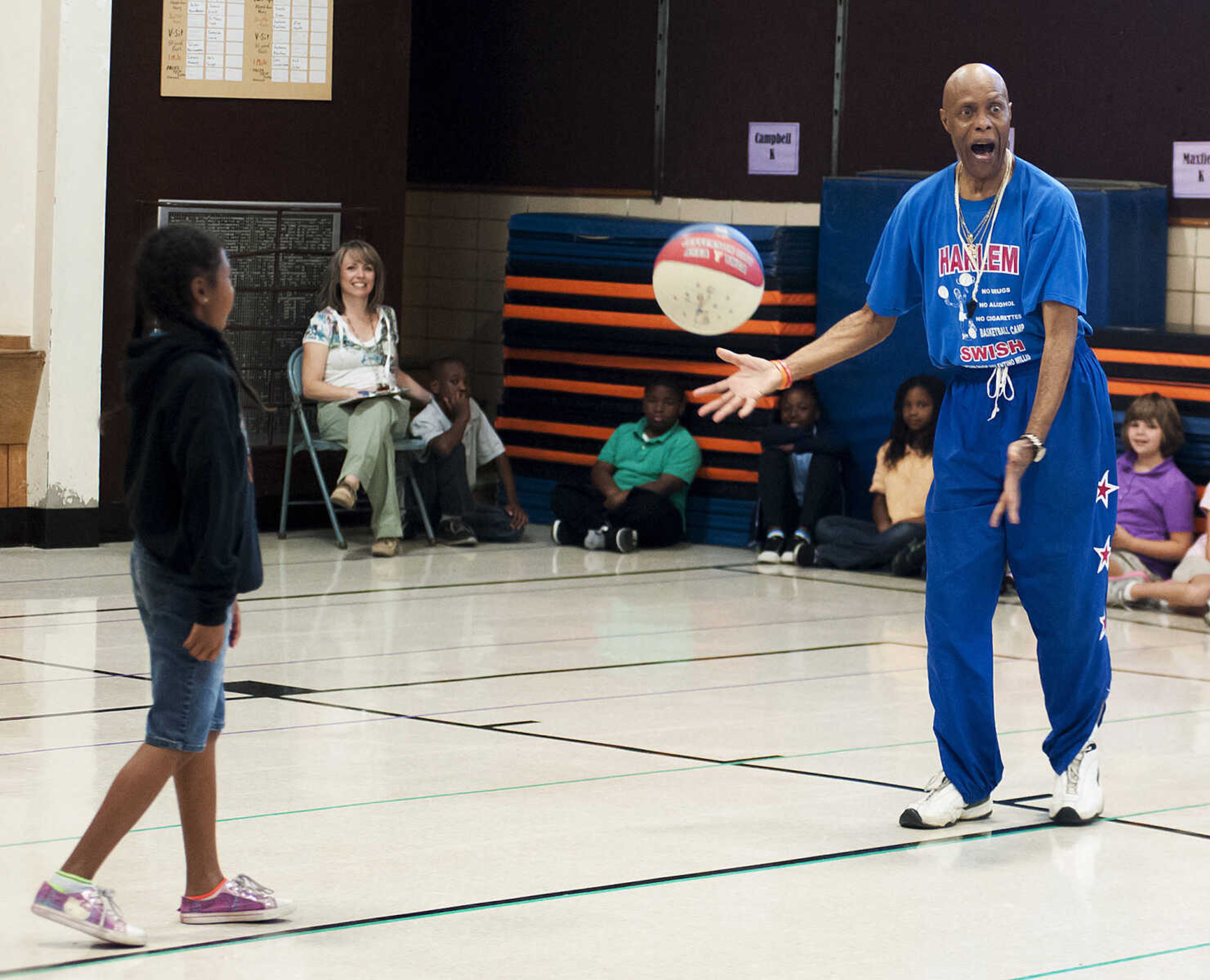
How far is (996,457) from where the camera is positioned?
197 inches

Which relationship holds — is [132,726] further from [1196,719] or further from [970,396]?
[1196,719]

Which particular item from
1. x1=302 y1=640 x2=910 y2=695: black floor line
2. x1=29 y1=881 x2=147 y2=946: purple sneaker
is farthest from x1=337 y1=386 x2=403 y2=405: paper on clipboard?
x1=29 y1=881 x2=147 y2=946: purple sneaker

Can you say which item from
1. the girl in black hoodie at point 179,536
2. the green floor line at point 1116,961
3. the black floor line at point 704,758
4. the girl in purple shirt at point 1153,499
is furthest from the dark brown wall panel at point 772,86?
the girl in black hoodie at point 179,536

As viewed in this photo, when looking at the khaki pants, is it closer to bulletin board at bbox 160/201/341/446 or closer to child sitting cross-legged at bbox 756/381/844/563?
bulletin board at bbox 160/201/341/446

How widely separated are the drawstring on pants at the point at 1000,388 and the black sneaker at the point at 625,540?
5392 millimetres

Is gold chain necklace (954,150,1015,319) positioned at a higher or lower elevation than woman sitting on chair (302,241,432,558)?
higher

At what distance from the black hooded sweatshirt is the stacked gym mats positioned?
6.20 m

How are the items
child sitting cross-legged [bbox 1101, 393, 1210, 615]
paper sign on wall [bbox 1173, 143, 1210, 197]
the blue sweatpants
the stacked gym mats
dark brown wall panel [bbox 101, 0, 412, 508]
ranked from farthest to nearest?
dark brown wall panel [bbox 101, 0, 412, 508], paper sign on wall [bbox 1173, 143, 1210, 197], the stacked gym mats, child sitting cross-legged [bbox 1101, 393, 1210, 615], the blue sweatpants

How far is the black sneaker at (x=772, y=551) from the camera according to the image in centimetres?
1020

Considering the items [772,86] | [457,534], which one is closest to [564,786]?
[457,534]

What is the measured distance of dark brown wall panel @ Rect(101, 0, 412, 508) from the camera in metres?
9.89

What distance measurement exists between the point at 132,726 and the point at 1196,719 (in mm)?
3414

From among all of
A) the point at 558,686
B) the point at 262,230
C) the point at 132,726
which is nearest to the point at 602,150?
the point at 262,230

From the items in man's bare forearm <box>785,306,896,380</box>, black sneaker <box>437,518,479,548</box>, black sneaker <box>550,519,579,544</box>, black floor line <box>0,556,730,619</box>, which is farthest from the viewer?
black sneaker <box>550,519,579,544</box>
